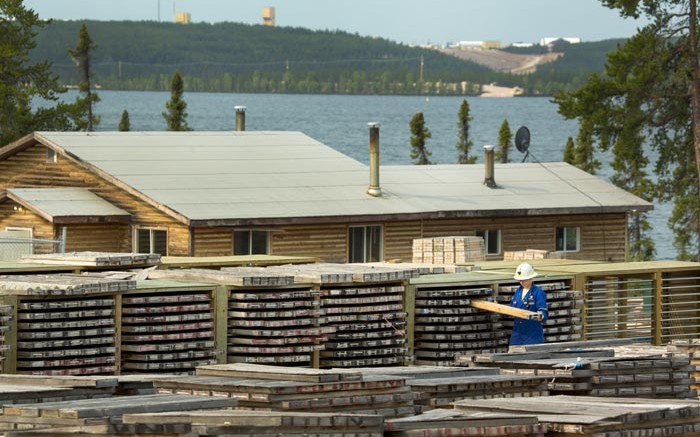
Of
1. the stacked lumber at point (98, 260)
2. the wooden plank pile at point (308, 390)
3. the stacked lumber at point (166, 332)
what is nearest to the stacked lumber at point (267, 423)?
the wooden plank pile at point (308, 390)

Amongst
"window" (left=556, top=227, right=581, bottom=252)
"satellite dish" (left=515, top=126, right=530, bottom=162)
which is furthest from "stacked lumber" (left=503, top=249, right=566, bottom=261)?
"satellite dish" (left=515, top=126, right=530, bottom=162)

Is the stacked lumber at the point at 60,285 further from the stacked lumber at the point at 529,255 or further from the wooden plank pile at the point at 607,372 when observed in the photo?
the stacked lumber at the point at 529,255

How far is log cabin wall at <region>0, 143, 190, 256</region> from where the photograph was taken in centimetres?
4162

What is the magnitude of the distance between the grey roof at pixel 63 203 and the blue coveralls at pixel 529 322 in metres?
19.4

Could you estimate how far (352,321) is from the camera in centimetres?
2433

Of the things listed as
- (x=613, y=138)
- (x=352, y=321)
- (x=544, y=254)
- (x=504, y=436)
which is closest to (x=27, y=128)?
(x=613, y=138)

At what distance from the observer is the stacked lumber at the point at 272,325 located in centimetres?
2325

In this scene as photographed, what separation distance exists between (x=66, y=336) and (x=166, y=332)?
1.44 meters

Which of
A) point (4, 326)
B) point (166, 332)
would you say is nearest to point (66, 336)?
point (4, 326)

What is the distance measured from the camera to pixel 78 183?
4500cm

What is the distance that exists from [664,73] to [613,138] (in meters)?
2.94

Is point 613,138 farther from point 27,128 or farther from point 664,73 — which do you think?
point 27,128

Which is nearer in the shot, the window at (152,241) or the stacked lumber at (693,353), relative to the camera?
the stacked lumber at (693,353)

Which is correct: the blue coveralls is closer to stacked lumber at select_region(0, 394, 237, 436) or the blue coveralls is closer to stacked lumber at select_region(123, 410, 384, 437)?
stacked lumber at select_region(0, 394, 237, 436)
